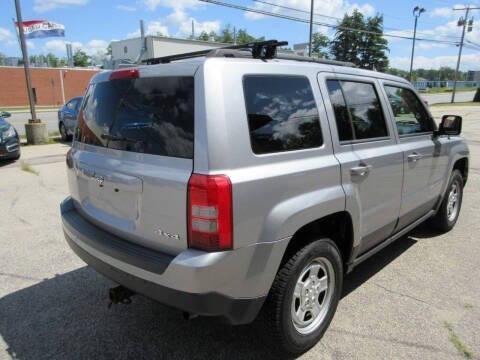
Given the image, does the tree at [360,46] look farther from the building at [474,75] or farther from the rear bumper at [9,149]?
the building at [474,75]

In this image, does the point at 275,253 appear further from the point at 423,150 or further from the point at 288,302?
the point at 423,150

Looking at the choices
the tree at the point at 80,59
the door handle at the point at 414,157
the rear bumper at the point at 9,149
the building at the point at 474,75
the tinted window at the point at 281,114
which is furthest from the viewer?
the building at the point at 474,75

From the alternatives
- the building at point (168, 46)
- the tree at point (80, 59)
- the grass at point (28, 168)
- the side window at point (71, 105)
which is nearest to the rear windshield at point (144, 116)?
the grass at point (28, 168)

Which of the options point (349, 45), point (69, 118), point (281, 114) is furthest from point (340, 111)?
point (349, 45)

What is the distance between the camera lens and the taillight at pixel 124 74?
2.60 metres

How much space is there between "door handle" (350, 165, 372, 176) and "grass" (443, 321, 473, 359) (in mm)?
1321

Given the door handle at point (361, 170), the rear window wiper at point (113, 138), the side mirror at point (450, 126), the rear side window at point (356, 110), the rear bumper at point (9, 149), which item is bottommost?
the rear bumper at point (9, 149)

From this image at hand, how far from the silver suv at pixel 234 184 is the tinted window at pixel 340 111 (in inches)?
0.6

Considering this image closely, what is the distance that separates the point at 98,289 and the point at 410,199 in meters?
3.02

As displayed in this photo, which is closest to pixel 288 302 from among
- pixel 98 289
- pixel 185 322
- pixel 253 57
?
pixel 185 322

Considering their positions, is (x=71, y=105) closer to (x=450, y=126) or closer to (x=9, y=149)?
Answer: (x=9, y=149)

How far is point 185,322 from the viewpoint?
10.2ft

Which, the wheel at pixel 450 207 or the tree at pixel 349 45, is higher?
the tree at pixel 349 45

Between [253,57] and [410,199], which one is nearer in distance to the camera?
[253,57]
